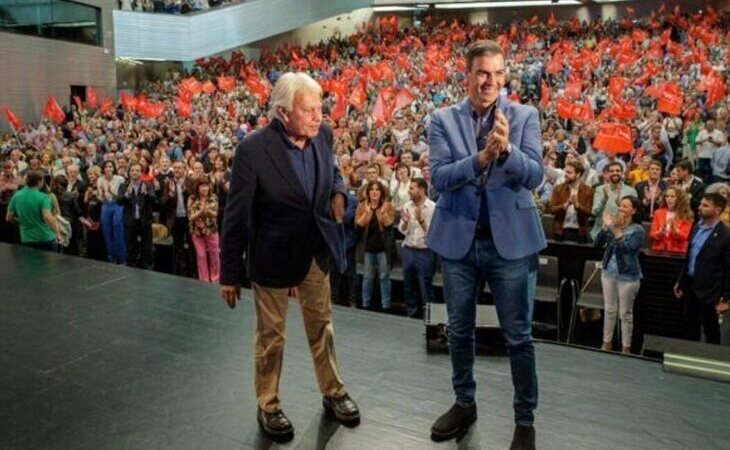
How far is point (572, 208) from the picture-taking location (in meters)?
6.60

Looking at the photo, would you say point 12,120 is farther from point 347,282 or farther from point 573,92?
point 573,92

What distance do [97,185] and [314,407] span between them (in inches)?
243

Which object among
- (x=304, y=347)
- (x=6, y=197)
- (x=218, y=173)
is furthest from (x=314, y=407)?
(x=6, y=197)

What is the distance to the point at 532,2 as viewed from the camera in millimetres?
31703

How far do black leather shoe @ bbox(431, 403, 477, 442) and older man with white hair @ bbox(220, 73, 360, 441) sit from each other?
1.28 feet

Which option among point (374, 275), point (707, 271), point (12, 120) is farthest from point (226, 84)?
point (707, 271)

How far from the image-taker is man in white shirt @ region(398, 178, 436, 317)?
20.0 ft

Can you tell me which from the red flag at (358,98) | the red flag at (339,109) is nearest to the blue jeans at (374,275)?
the red flag at (339,109)

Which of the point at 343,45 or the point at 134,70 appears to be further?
the point at 343,45

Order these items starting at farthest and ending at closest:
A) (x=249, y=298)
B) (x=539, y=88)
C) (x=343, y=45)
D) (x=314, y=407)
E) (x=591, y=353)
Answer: (x=343, y=45) → (x=539, y=88) → (x=249, y=298) → (x=591, y=353) → (x=314, y=407)

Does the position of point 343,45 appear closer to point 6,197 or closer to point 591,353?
point 6,197

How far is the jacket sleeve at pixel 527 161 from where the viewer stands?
2.40 m

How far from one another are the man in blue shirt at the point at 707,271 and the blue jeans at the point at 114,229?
6.14m

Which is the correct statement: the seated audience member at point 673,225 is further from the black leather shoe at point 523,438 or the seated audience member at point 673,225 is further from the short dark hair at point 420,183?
the black leather shoe at point 523,438
